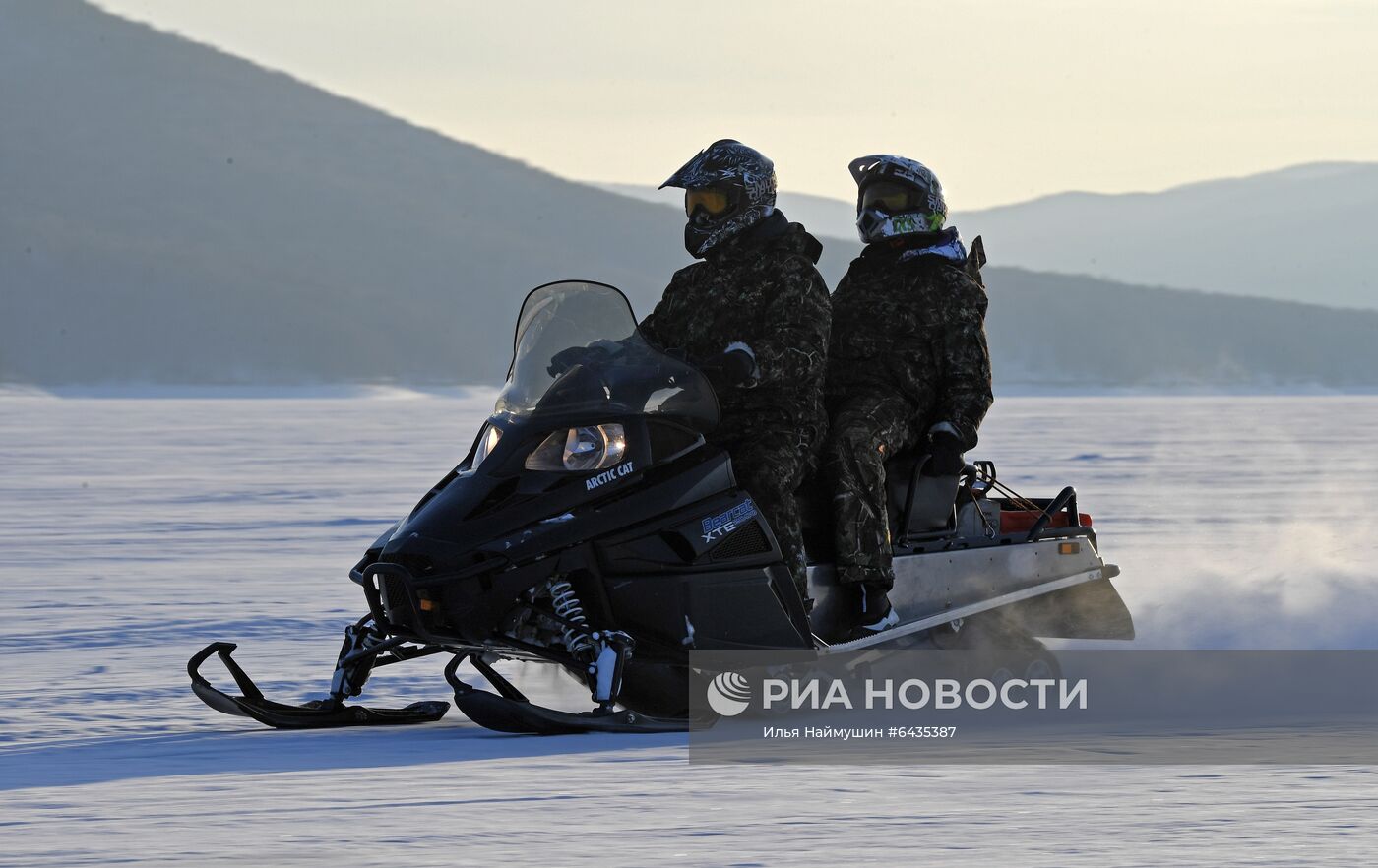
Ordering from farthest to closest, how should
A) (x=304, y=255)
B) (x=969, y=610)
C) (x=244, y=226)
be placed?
(x=244, y=226) → (x=304, y=255) → (x=969, y=610)

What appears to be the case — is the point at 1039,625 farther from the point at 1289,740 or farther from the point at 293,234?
the point at 293,234

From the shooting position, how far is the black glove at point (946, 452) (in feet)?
24.7

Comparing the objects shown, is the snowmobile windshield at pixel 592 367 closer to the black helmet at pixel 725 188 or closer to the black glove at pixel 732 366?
the black glove at pixel 732 366

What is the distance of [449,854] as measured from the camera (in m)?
4.64

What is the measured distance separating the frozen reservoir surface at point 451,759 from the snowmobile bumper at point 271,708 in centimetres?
8

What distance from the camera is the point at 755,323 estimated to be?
720 cm

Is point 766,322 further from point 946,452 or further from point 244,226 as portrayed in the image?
point 244,226

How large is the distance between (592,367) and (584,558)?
640 millimetres

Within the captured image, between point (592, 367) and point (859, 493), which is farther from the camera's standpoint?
point (859, 493)

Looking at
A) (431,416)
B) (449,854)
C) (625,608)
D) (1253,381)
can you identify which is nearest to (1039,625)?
(625,608)

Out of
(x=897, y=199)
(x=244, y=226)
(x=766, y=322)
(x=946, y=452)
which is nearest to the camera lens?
(x=766, y=322)

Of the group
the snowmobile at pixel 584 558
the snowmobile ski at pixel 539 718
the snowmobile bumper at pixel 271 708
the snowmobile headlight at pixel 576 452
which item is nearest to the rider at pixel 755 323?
the snowmobile at pixel 584 558

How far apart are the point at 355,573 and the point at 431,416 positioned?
39831 millimetres

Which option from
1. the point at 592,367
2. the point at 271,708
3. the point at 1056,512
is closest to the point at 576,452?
the point at 592,367
